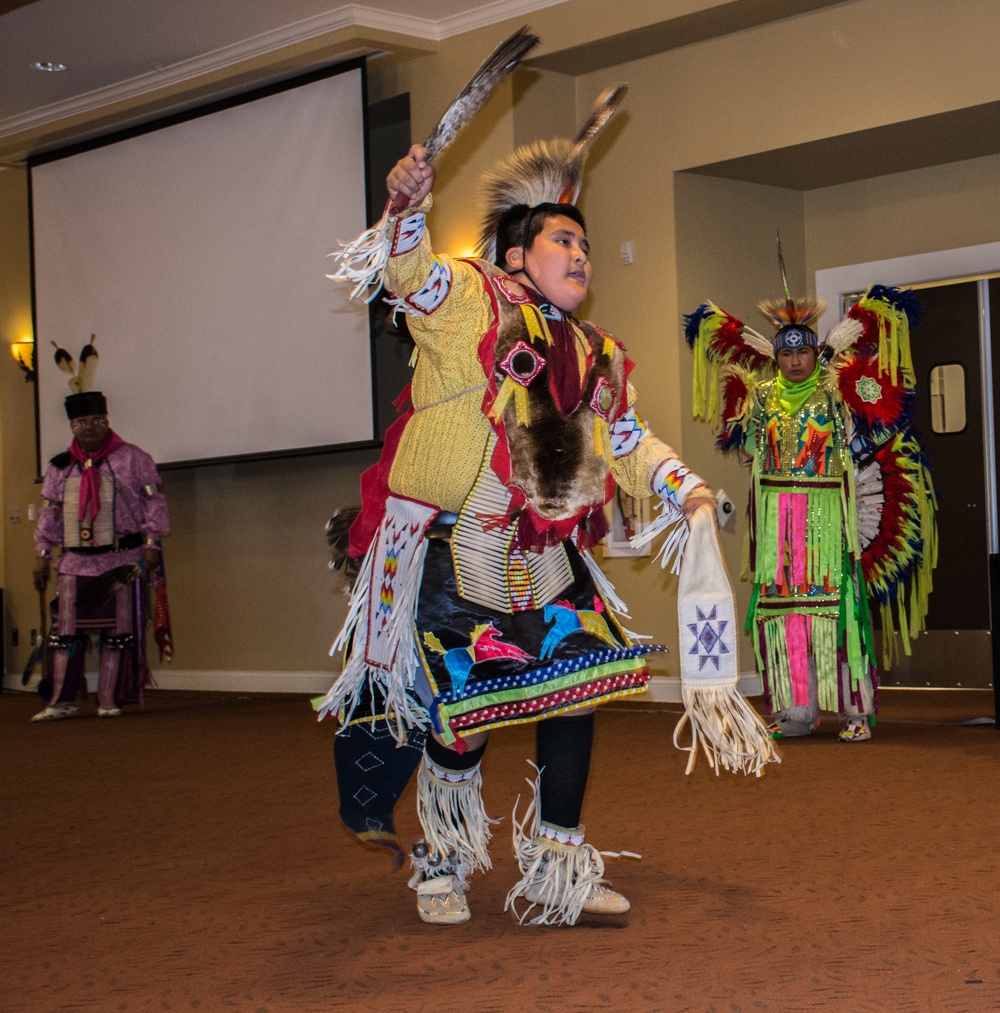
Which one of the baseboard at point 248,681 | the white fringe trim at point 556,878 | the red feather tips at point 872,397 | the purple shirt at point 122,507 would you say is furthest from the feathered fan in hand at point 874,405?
the white fringe trim at point 556,878

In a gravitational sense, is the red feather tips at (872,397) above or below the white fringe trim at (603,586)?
above

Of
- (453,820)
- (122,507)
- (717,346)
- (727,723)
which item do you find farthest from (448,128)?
(122,507)

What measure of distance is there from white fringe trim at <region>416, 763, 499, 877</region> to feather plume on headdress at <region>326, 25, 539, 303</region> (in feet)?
3.01

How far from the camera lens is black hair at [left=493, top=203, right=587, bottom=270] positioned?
250 cm

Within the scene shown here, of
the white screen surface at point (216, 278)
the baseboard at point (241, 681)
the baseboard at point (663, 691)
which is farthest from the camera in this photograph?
the baseboard at point (241, 681)

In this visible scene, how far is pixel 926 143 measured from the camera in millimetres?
5871

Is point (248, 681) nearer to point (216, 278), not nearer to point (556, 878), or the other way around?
point (216, 278)

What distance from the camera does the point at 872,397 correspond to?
15.7 ft

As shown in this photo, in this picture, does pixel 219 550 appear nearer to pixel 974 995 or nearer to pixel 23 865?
pixel 23 865

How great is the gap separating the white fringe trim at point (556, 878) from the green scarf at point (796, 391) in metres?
2.58

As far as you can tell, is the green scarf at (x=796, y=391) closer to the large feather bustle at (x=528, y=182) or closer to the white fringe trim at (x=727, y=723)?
the large feather bustle at (x=528, y=182)

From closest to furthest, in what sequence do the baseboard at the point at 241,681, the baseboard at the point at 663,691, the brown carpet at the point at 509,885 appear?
the brown carpet at the point at 509,885 < the baseboard at the point at 663,691 < the baseboard at the point at 241,681

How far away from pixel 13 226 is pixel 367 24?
11.1 feet

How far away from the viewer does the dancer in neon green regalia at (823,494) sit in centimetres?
466
